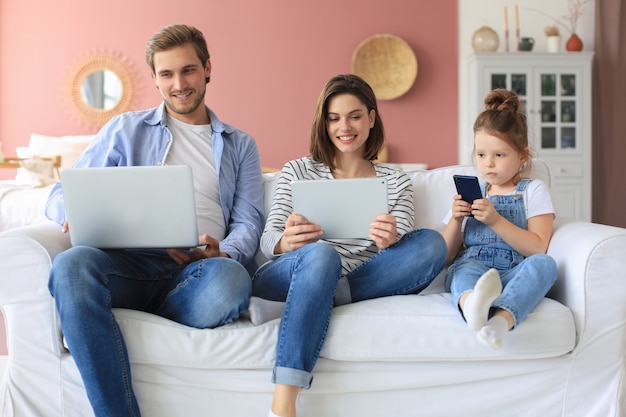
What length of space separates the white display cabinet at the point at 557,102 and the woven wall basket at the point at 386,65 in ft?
1.92

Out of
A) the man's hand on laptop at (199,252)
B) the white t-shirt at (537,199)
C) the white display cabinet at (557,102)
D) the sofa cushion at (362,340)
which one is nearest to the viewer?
the sofa cushion at (362,340)

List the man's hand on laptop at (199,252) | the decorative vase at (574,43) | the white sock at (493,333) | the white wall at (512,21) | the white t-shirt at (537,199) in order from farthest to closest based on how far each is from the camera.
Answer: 1. the white wall at (512,21)
2. the decorative vase at (574,43)
3. the white t-shirt at (537,199)
4. the man's hand on laptop at (199,252)
5. the white sock at (493,333)

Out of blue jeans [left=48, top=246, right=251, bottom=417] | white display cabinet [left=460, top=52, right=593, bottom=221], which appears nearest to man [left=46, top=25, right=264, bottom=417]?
blue jeans [left=48, top=246, right=251, bottom=417]

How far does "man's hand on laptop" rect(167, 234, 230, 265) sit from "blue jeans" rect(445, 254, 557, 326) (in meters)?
0.64

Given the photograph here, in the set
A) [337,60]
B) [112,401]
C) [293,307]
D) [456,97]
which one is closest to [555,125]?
[456,97]

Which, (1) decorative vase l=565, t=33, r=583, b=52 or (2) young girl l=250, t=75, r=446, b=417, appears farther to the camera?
(1) decorative vase l=565, t=33, r=583, b=52

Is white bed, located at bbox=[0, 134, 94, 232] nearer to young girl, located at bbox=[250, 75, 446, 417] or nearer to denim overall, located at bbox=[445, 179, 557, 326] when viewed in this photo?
young girl, located at bbox=[250, 75, 446, 417]

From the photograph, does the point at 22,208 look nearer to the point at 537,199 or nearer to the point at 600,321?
the point at 537,199

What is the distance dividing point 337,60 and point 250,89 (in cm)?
74

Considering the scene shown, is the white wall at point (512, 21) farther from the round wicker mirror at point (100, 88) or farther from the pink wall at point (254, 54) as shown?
the round wicker mirror at point (100, 88)

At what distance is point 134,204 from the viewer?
1.60 m

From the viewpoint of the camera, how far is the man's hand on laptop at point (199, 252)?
70.3 inches

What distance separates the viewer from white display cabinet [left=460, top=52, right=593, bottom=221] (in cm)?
488

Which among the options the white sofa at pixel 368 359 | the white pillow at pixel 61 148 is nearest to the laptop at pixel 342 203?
the white sofa at pixel 368 359
